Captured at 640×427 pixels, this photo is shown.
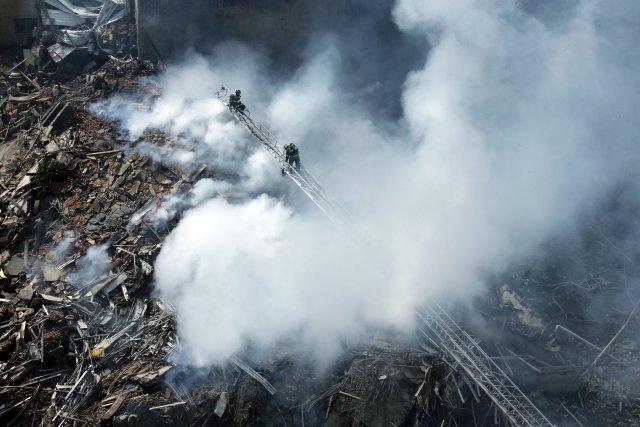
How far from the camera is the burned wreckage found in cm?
1003

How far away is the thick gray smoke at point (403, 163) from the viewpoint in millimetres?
11828

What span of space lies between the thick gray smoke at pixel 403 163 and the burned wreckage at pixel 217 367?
697 mm

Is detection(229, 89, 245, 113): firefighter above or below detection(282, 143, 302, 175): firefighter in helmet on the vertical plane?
below

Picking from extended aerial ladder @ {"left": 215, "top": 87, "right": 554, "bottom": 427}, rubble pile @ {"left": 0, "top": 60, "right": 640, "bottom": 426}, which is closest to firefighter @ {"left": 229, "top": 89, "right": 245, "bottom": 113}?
rubble pile @ {"left": 0, "top": 60, "right": 640, "bottom": 426}

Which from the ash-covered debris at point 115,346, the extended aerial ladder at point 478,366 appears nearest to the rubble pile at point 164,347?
the ash-covered debris at point 115,346

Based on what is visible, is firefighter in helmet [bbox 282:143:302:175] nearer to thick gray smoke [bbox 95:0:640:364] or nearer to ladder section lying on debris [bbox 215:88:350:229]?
ladder section lying on debris [bbox 215:88:350:229]

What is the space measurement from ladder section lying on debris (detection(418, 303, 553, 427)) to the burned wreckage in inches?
1.7

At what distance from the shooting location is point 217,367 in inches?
415

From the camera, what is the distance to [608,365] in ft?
38.8

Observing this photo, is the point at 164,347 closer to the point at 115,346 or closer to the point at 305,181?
the point at 115,346

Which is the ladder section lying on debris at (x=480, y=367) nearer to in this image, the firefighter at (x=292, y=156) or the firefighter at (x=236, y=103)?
the firefighter at (x=292, y=156)

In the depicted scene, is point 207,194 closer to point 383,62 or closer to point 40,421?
point 40,421

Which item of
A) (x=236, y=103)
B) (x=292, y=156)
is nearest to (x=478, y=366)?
(x=292, y=156)

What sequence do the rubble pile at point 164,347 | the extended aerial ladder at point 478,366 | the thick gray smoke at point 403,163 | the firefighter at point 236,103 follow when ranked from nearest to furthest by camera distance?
the rubble pile at point 164,347, the extended aerial ladder at point 478,366, the thick gray smoke at point 403,163, the firefighter at point 236,103
